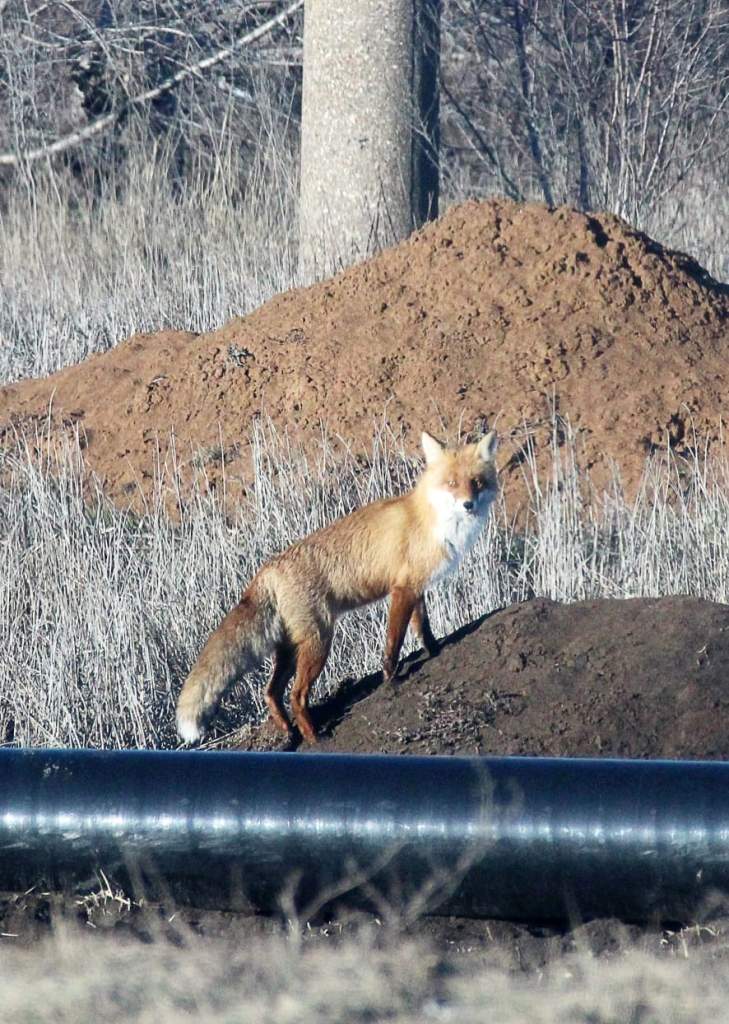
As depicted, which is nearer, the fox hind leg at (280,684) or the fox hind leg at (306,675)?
the fox hind leg at (306,675)

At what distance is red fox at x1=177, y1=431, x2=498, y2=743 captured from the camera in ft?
17.7

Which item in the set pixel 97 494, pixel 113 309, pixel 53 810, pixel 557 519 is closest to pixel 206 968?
pixel 53 810

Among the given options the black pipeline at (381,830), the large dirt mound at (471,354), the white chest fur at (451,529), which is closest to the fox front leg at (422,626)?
the white chest fur at (451,529)

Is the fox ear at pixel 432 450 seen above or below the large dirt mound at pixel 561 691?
above

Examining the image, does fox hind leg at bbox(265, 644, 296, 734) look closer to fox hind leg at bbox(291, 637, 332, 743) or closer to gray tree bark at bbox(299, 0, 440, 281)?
fox hind leg at bbox(291, 637, 332, 743)

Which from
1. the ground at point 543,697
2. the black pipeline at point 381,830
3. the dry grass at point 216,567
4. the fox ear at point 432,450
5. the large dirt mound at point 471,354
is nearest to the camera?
the black pipeline at point 381,830

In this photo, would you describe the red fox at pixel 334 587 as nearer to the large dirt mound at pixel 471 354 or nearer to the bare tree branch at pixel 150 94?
the large dirt mound at pixel 471 354

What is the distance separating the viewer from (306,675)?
544cm

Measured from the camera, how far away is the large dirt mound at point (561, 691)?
505 cm

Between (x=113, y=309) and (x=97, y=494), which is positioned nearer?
(x=97, y=494)

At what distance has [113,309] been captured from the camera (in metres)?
12.3

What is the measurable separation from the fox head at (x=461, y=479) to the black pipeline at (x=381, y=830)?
159 cm

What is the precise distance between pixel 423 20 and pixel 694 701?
8029 mm

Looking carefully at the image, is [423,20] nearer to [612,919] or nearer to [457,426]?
[457,426]
